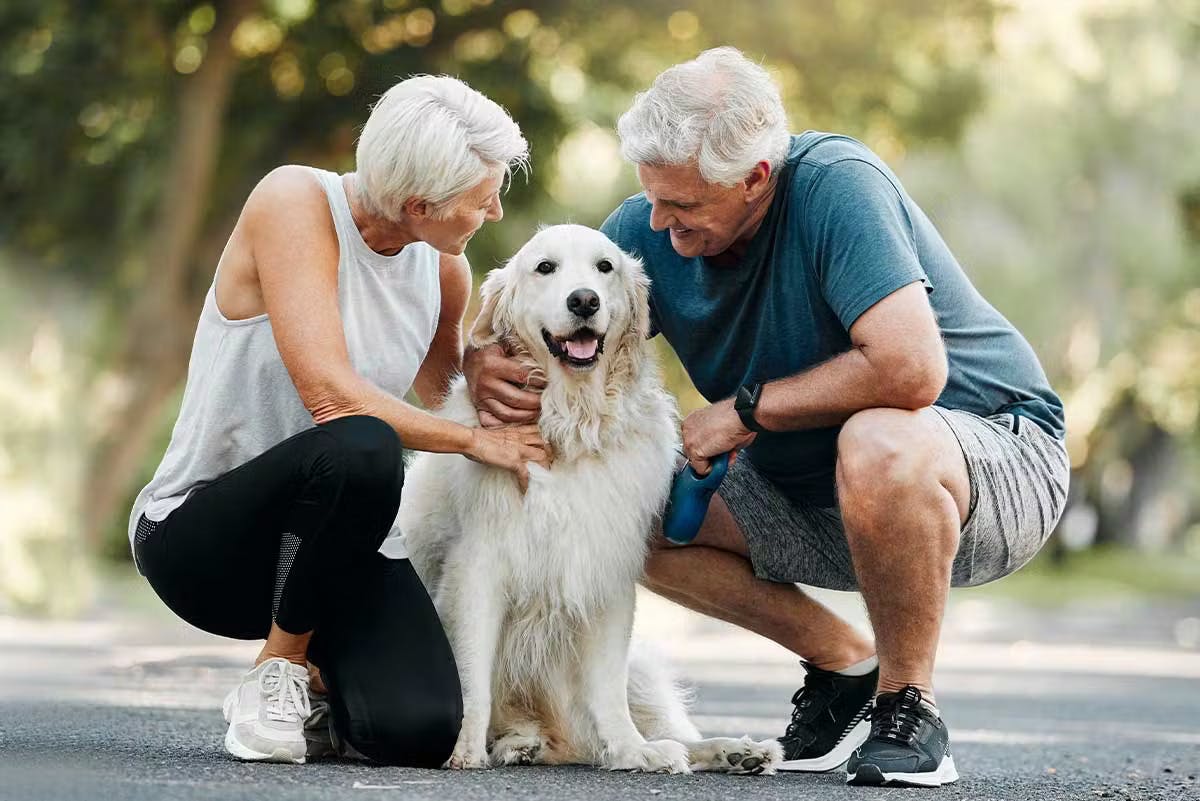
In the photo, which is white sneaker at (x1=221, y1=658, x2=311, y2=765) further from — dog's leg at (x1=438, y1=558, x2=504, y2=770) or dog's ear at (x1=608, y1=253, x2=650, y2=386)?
dog's ear at (x1=608, y1=253, x2=650, y2=386)

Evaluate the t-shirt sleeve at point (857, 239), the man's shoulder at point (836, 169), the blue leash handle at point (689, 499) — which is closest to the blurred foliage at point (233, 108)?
the blue leash handle at point (689, 499)

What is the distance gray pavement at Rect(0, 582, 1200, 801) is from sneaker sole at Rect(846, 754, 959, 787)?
7 centimetres

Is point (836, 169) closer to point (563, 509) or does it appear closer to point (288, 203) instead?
point (563, 509)

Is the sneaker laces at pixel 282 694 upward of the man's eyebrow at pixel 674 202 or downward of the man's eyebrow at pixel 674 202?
downward

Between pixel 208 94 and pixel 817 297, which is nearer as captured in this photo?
pixel 817 297

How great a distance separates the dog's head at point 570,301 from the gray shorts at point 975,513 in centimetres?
59

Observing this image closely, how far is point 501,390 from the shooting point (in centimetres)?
462

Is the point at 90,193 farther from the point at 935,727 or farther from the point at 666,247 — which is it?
the point at 935,727

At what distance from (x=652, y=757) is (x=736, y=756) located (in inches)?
8.8

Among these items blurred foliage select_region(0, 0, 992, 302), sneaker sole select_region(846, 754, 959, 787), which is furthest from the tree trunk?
sneaker sole select_region(846, 754, 959, 787)

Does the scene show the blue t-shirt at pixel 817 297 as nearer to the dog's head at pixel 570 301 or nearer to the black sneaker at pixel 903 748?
the dog's head at pixel 570 301

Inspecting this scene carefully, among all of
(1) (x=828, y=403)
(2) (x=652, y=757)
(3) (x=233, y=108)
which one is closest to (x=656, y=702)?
(2) (x=652, y=757)

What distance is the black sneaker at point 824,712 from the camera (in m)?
4.78

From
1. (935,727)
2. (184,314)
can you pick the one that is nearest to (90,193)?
(184,314)
